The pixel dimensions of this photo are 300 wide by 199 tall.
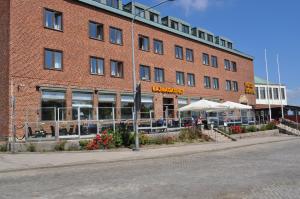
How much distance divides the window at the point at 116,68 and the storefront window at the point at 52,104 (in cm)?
593

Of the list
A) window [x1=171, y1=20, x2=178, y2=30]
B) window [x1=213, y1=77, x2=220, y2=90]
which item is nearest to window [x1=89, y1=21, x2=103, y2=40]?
window [x1=171, y1=20, x2=178, y2=30]

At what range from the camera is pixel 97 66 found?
98.2ft

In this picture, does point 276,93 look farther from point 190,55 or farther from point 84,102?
point 84,102

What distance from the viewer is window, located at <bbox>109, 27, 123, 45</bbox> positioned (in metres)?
31.6

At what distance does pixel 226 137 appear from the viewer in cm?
3045

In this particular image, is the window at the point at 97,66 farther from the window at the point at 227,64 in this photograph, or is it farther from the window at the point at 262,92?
the window at the point at 262,92

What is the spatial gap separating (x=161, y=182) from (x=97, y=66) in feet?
67.5

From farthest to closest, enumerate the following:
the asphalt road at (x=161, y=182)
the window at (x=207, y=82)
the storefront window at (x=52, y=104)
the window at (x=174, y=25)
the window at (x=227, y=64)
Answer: the window at (x=227, y=64), the window at (x=207, y=82), the window at (x=174, y=25), the storefront window at (x=52, y=104), the asphalt road at (x=161, y=182)

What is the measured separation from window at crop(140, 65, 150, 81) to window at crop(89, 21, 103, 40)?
211 inches

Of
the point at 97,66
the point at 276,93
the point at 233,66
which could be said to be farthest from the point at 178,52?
the point at 276,93

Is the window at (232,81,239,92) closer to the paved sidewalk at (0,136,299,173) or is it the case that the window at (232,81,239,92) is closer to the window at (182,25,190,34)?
the window at (182,25,190,34)

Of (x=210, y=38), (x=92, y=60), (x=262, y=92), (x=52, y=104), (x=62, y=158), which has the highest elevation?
(x=210, y=38)

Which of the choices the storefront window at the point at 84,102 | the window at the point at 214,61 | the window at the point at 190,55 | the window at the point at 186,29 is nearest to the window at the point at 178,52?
the window at the point at 190,55

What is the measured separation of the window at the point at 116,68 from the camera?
31312 millimetres
